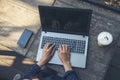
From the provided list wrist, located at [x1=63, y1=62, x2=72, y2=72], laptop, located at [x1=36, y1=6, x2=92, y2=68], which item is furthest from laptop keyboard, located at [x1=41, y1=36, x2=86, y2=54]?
wrist, located at [x1=63, y1=62, x2=72, y2=72]

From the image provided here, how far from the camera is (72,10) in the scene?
7.11ft

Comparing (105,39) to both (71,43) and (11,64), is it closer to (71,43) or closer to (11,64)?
(71,43)

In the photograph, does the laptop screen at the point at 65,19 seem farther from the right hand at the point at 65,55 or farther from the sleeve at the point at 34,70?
the sleeve at the point at 34,70

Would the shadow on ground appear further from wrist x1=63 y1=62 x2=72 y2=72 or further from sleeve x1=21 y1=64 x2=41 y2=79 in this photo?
wrist x1=63 y1=62 x2=72 y2=72

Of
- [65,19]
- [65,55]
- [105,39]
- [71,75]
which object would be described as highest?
[65,19]

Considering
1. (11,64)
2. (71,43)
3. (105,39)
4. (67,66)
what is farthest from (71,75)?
(11,64)

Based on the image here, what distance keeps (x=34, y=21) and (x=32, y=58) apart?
302 millimetres

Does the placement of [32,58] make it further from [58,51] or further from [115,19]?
[115,19]

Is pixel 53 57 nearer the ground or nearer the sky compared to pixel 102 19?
nearer the ground

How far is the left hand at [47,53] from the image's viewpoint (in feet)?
7.46

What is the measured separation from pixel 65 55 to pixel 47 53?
14cm

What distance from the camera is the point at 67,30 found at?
90.4 inches

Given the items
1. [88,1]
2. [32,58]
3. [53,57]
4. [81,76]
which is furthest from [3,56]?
A: [88,1]

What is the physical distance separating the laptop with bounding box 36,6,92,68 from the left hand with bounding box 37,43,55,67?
27 mm
